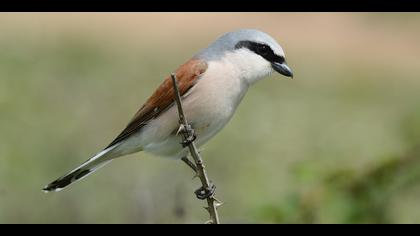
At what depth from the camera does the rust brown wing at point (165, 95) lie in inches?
140

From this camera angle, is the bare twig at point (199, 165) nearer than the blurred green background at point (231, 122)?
Yes

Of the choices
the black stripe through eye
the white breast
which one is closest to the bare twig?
the white breast

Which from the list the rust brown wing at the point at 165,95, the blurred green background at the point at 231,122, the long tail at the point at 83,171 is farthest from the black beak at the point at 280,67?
the long tail at the point at 83,171

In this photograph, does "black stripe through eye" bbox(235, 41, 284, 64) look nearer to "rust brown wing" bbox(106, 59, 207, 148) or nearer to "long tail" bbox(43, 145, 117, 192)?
"rust brown wing" bbox(106, 59, 207, 148)

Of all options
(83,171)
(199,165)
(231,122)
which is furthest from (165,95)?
(231,122)

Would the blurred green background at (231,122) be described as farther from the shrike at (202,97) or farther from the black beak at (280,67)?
the black beak at (280,67)

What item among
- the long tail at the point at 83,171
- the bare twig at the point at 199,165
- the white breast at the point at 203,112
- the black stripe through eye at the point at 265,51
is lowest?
the bare twig at the point at 199,165

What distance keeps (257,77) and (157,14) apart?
705 cm

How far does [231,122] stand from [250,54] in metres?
3.23

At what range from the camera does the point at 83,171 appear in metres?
3.64

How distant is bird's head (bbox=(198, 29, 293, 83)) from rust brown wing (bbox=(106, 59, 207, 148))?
0.09 m

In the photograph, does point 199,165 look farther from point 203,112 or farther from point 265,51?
point 265,51

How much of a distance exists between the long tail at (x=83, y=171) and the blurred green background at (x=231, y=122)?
26 centimetres

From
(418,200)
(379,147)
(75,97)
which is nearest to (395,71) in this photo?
(379,147)
